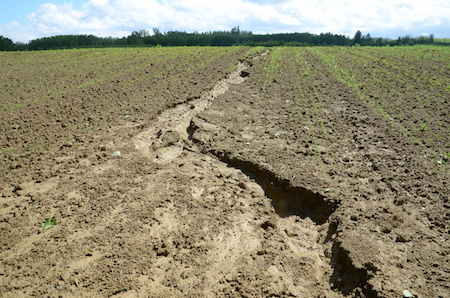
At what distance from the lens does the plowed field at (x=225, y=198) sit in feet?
11.6

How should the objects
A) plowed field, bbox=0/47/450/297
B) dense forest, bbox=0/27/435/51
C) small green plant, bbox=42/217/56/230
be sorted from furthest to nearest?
dense forest, bbox=0/27/435/51, small green plant, bbox=42/217/56/230, plowed field, bbox=0/47/450/297

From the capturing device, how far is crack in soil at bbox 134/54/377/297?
364 centimetres

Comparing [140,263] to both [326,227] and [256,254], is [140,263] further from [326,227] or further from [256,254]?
[326,227]

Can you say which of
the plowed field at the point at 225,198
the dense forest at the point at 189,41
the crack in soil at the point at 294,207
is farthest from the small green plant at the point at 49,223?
the dense forest at the point at 189,41

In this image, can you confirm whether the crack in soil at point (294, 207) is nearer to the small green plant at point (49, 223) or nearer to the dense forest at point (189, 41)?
the small green plant at point (49, 223)

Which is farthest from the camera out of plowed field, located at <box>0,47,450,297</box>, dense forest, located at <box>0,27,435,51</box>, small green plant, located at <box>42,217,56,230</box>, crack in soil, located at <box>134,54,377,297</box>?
dense forest, located at <box>0,27,435,51</box>

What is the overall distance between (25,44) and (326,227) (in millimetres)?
44863

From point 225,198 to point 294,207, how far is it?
1.22 meters

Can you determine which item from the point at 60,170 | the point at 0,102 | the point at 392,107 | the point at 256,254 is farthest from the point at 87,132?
the point at 392,107

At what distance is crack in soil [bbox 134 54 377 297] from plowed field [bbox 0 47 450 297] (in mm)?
25

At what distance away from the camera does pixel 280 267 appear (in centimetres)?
375

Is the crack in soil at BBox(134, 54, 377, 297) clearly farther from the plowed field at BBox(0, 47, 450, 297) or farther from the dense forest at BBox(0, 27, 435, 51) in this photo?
the dense forest at BBox(0, 27, 435, 51)

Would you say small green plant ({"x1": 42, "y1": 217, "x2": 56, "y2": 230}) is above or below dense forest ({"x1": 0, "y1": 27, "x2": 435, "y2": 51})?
below

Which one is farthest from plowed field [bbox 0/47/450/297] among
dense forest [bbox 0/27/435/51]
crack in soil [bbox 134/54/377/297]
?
dense forest [bbox 0/27/435/51]
